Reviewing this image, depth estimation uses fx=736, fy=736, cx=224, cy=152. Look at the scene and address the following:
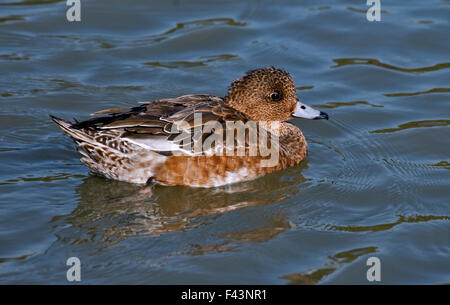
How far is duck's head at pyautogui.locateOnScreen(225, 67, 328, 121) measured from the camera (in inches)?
295

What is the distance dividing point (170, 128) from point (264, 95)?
1190 mm

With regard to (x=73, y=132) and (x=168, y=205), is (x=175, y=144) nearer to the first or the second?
(x=168, y=205)

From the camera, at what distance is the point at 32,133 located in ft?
26.2

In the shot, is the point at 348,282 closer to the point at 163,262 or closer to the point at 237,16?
the point at 163,262

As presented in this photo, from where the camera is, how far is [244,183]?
7.09 meters

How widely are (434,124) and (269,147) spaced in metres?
2.20

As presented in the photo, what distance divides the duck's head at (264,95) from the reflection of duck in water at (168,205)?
0.65 meters

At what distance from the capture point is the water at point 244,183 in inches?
226
